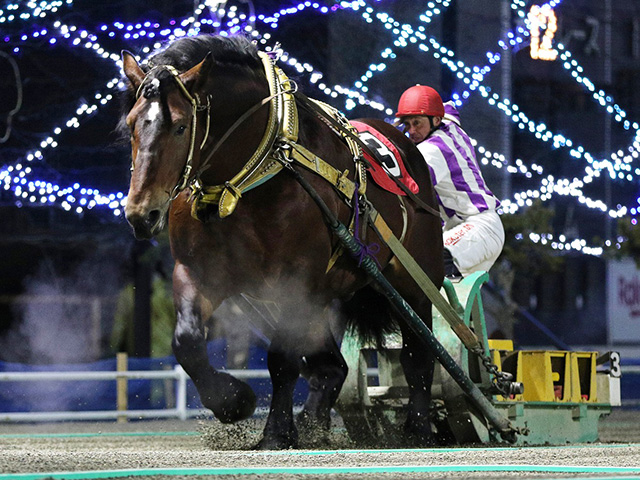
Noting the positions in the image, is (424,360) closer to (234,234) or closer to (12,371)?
(234,234)

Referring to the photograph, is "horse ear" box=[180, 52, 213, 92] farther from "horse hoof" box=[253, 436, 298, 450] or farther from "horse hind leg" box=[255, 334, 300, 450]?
"horse hoof" box=[253, 436, 298, 450]

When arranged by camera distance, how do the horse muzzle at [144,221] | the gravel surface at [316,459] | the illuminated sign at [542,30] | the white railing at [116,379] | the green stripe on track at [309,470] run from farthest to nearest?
the illuminated sign at [542,30] < the white railing at [116,379] < the horse muzzle at [144,221] < the gravel surface at [316,459] < the green stripe on track at [309,470]

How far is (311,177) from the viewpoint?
5340mm

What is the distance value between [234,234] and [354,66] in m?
7.19

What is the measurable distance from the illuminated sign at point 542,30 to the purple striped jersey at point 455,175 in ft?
21.2

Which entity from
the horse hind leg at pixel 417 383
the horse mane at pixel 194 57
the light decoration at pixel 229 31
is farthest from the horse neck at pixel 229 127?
the light decoration at pixel 229 31

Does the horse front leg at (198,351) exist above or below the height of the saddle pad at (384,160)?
below

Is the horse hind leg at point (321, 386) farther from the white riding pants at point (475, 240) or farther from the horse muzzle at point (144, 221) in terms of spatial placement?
the horse muzzle at point (144, 221)

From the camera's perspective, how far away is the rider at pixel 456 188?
7012 mm

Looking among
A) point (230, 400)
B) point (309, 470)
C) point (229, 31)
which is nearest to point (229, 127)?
point (230, 400)

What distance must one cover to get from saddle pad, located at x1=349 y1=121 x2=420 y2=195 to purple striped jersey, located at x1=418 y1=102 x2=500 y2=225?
53 cm

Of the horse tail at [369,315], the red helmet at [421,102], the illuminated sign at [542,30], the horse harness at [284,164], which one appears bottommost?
the horse tail at [369,315]

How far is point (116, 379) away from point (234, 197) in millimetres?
7025

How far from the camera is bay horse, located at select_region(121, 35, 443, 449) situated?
4.71 meters
